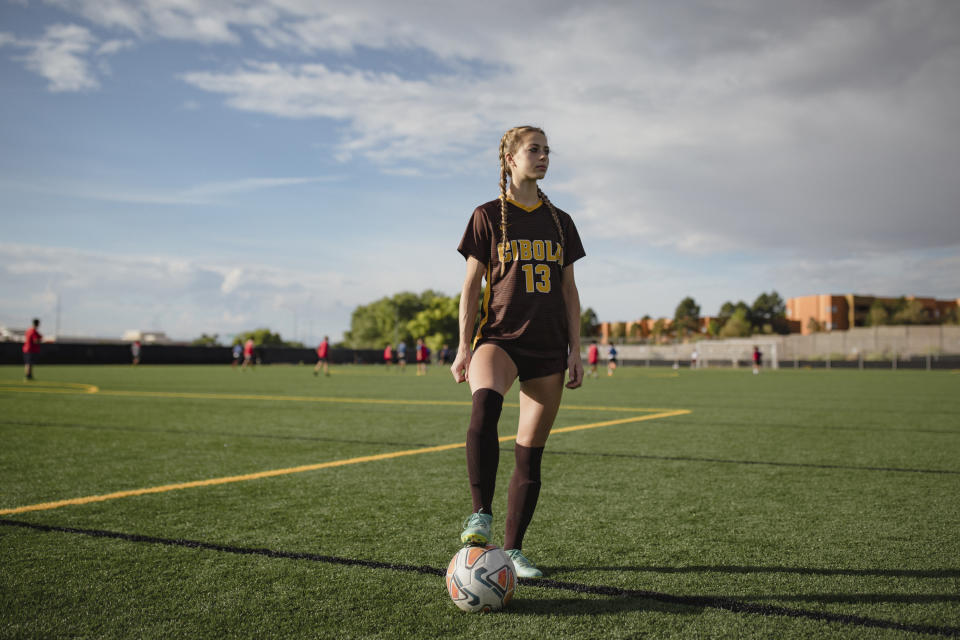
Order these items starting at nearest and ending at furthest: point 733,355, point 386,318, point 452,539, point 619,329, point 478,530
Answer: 1. point 478,530
2. point 452,539
3. point 733,355
4. point 386,318
5. point 619,329

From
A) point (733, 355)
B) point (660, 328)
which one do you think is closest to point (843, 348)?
point (733, 355)

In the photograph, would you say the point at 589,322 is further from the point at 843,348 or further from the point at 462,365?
the point at 462,365

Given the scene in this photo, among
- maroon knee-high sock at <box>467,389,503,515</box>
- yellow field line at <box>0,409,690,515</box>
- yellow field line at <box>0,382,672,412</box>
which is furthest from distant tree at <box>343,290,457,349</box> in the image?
maroon knee-high sock at <box>467,389,503,515</box>

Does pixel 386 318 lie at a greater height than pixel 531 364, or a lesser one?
greater

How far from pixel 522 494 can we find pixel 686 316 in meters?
141

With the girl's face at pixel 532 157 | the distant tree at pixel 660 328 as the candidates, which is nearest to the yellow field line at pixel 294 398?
the girl's face at pixel 532 157

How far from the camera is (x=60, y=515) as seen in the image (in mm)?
4523

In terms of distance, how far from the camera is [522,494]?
11.1ft

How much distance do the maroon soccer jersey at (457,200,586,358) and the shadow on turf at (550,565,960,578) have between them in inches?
41.6

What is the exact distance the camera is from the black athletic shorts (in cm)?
337

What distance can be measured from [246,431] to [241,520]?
5333mm

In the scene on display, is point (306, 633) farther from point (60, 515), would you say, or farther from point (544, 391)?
point (60, 515)

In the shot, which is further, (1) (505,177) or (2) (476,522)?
(1) (505,177)

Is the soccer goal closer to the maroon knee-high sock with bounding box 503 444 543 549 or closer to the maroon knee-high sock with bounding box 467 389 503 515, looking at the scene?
the maroon knee-high sock with bounding box 503 444 543 549
